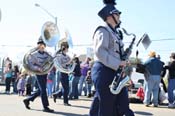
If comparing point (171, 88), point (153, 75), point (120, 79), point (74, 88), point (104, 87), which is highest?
point (153, 75)

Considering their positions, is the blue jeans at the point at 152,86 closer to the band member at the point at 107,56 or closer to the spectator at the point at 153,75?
the spectator at the point at 153,75

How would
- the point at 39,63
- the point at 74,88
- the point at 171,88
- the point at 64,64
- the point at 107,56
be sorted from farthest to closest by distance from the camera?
the point at 74,88 → the point at 171,88 → the point at 64,64 → the point at 39,63 → the point at 107,56

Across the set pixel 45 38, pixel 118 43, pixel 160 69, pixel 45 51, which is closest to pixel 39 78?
pixel 45 51

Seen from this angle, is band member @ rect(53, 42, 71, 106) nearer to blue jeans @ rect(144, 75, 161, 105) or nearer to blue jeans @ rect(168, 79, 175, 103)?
blue jeans @ rect(144, 75, 161, 105)

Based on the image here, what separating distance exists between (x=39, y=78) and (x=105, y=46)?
6.08m

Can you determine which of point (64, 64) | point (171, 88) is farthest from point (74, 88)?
point (171, 88)

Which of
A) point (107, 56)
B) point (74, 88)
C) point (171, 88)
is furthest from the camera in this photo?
point (74, 88)

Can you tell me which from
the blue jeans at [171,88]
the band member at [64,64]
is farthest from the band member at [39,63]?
the blue jeans at [171,88]

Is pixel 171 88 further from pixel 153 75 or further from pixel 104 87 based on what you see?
pixel 104 87

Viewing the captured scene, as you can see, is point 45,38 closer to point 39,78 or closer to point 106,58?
point 39,78

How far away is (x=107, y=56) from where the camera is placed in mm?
5730

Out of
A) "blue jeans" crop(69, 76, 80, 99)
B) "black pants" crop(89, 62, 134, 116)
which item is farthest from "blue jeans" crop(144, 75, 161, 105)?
"black pants" crop(89, 62, 134, 116)

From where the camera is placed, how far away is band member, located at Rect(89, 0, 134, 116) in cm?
574

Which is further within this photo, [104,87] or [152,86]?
[152,86]
